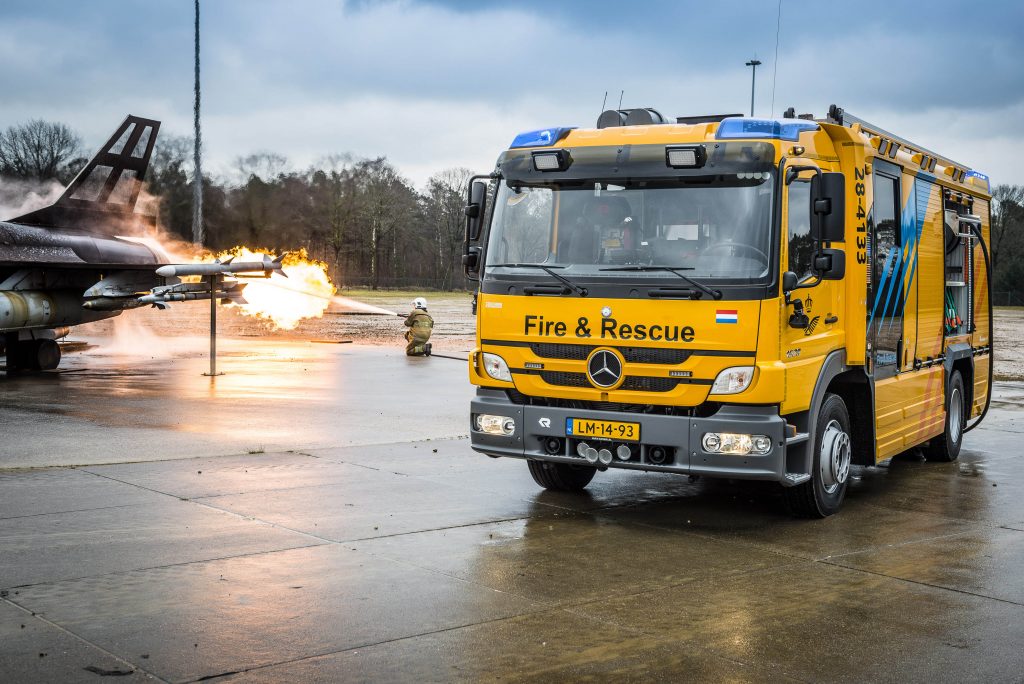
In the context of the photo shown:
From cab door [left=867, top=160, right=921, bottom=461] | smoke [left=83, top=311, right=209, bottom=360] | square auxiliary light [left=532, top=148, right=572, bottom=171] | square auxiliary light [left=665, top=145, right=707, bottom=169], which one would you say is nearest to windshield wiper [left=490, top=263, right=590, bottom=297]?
square auxiliary light [left=532, top=148, right=572, bottom=171]

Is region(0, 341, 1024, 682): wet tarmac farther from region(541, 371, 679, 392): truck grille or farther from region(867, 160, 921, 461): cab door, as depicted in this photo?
region(541, 371, 679, 392): truck grille

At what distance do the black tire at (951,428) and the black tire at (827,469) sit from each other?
3.30m

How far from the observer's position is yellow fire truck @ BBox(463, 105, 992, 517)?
7871 mm

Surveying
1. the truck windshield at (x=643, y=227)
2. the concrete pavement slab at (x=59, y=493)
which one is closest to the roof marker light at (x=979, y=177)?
the truck windshield at (x=643, y=227)

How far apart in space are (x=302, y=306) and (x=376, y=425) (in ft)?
44.0

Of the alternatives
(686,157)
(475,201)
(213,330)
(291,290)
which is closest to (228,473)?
(475,201)

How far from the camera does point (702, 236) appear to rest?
26.2 ft

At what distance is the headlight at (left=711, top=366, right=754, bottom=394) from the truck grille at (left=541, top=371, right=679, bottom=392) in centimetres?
31

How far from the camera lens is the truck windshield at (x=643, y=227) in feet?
25.9

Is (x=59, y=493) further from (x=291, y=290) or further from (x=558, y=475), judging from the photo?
(x=291, y=290)

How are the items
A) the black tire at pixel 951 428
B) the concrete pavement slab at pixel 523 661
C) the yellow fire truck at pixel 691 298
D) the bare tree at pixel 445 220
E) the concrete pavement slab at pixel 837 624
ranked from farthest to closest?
the bare tree at pixel 445 220 < the black tire at pixel 951 428 < the yellow fire truck at pixel 691 298 < the concrete pavement slab at pixel 837 624 < the concrete pavement slab at pixel 523 661

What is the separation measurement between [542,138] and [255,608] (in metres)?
4.53

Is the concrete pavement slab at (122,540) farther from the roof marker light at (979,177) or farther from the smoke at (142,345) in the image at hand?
the smoke at (142,345)

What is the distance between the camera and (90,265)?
23.6 m
